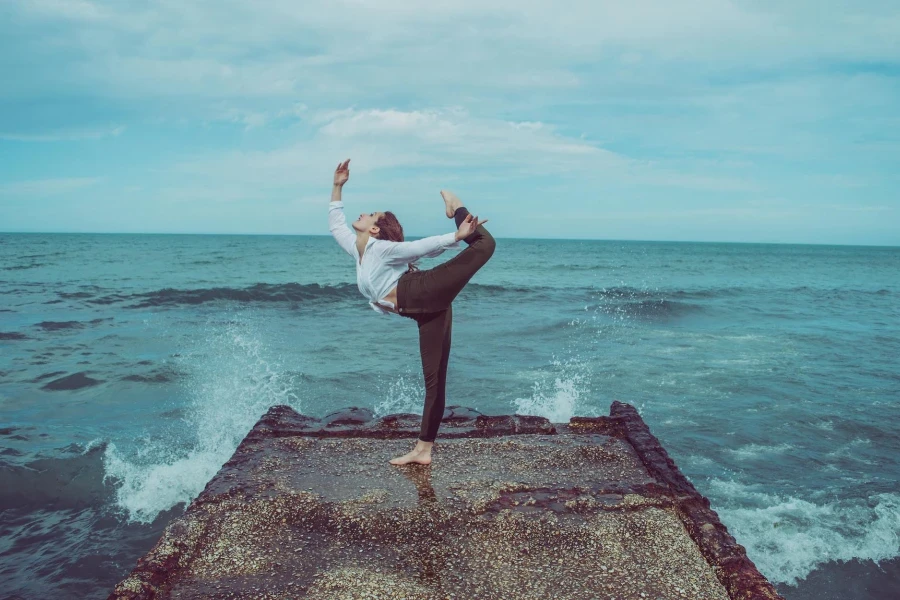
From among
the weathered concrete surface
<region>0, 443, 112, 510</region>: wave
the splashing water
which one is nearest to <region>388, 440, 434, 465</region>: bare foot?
the weathered concrete surface

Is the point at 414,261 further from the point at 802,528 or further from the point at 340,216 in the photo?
the point at 802,528

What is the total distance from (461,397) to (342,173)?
6.66 meters

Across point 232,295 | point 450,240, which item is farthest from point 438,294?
point 232,295

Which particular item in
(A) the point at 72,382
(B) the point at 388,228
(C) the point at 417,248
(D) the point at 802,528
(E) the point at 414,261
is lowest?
(D) the point at 802,528

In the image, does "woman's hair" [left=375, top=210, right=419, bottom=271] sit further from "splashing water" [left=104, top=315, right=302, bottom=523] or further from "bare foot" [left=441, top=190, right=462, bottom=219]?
"splashing water" [left=104, top=315, right=302, bottom=523]

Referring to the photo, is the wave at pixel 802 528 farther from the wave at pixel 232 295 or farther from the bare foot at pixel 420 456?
the wave at pixel 232 295

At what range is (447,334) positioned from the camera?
525 cm

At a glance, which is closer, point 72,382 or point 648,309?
point 72,382

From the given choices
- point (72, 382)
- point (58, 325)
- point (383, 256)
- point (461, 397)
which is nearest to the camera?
point (383, 256)

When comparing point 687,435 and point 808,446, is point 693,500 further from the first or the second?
point 808,446

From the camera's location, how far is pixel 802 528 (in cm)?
666

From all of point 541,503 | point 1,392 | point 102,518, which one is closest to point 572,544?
point 541,503

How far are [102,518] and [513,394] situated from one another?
21.9ft

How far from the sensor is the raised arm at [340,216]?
5055mm
